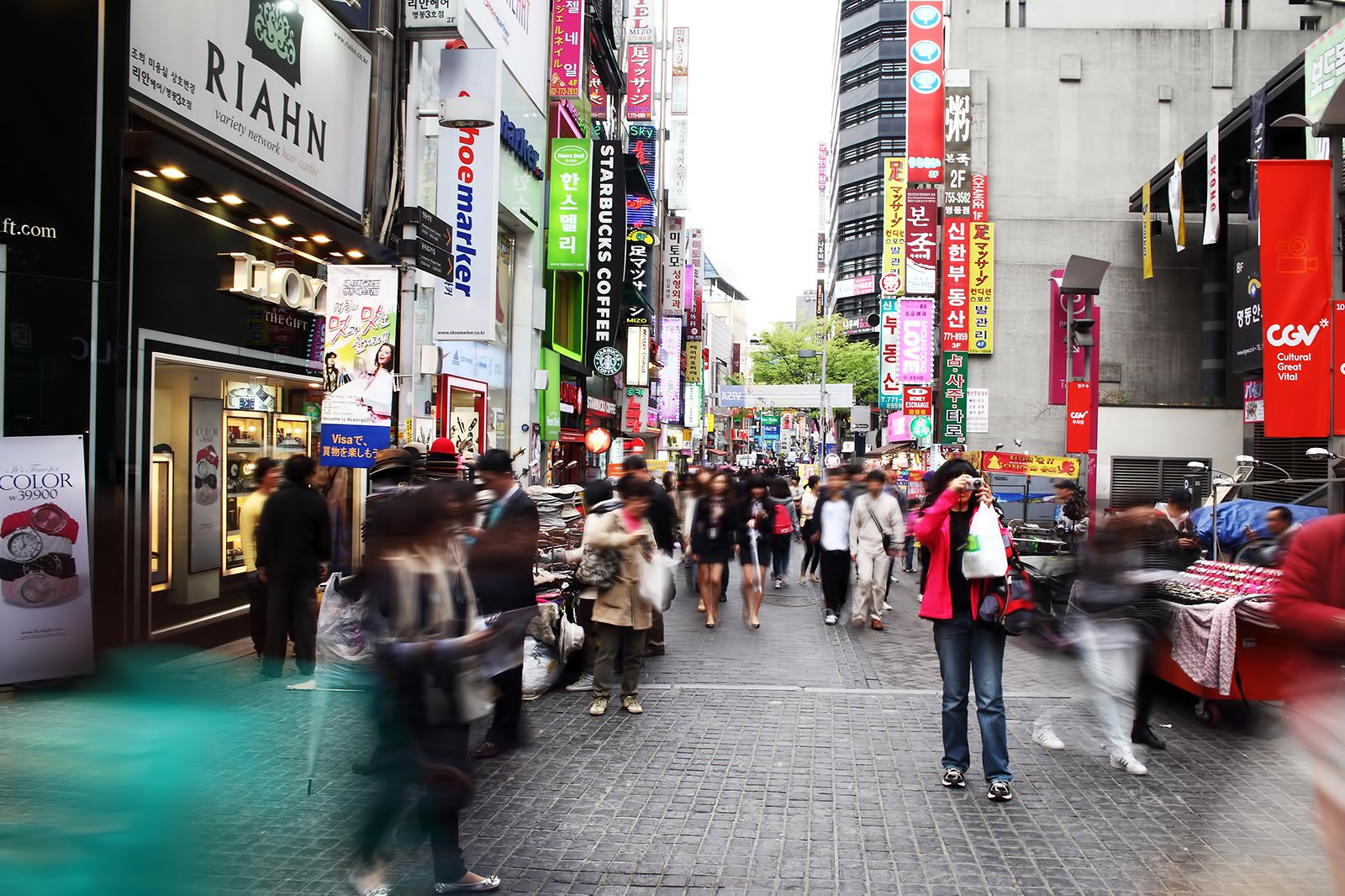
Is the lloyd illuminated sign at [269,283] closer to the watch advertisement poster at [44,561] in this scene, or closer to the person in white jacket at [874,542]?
the watch advertisement poster at [44,561]

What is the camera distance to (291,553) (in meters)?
7.87

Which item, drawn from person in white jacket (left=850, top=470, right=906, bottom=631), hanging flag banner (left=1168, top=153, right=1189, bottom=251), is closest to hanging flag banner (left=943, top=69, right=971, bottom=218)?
hanging flag banner (left=1168, top=153, right=1189, bottom=251)

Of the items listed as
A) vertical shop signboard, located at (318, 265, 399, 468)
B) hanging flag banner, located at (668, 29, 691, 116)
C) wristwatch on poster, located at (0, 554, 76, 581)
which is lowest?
wristwatch on poster, located at (0, 554, 76, 581)

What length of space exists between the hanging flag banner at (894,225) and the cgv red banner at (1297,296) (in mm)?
21725

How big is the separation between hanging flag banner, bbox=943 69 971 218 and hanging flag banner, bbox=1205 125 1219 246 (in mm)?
7394

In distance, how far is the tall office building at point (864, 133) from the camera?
74.2m

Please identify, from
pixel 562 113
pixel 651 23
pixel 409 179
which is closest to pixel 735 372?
pixel 651 23

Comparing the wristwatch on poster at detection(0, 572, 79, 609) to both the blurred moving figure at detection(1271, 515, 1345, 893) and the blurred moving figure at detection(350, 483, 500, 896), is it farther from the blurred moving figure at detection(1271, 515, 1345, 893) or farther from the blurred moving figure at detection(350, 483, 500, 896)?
the blurred moving figure at detection(1271, 515, 1345, 893)

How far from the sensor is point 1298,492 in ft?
68.6

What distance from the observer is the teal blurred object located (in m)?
2.48

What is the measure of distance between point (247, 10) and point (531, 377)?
13220 mm

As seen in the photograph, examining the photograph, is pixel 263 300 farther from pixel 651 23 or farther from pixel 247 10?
pixel 651 23

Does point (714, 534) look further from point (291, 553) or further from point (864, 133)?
point (864, 133)

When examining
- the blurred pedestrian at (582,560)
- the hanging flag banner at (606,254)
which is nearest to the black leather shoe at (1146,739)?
the blurred pedestrian at (582,560)
